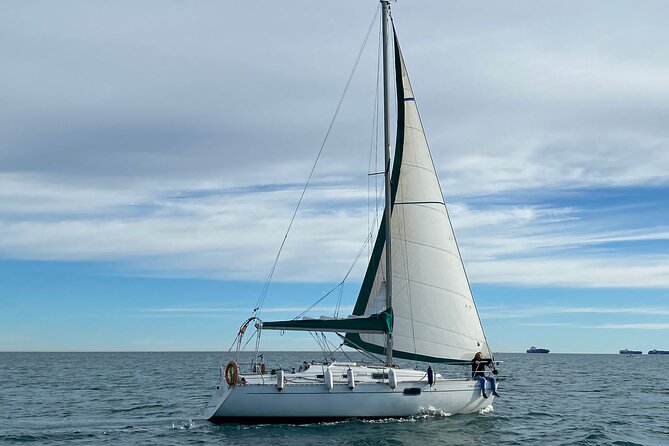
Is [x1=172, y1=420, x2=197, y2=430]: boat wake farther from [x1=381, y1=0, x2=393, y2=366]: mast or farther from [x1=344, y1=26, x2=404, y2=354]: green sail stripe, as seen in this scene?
[x1=381, y1=0, x2=393, y2=366]: mast

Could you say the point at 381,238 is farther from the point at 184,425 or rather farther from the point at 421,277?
the point at 184,425

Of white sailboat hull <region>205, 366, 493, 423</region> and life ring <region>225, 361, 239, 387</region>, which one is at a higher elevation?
life ring <region>225, 361, 239, 387</region>

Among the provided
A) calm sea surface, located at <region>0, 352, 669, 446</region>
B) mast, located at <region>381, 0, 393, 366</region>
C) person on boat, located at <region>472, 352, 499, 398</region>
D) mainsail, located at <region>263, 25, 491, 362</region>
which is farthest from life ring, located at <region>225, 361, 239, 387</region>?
person on boat, located at <region>472, 352, 499, 398</region>

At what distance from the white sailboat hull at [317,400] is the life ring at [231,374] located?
177 millimetres

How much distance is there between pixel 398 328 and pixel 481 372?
3346 mm

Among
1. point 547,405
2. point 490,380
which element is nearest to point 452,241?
point 490,380

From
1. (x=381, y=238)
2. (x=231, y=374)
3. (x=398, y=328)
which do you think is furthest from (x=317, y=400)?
(x=381, y=238)

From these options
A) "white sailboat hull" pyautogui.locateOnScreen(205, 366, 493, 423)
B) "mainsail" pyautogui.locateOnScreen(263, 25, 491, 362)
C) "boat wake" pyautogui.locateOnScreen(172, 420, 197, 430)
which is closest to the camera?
"white sailboat hull" pyautogui.locateOnScreen(205, 366, 493, 423)

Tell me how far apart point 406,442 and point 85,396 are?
26.1 meters

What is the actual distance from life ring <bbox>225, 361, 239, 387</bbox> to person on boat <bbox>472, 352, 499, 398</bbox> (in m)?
8.48

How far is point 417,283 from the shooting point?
27891mm

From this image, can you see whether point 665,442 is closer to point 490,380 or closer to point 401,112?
point 490,380

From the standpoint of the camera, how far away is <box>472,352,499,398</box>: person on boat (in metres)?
26.3

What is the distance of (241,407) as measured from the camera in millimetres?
24016
